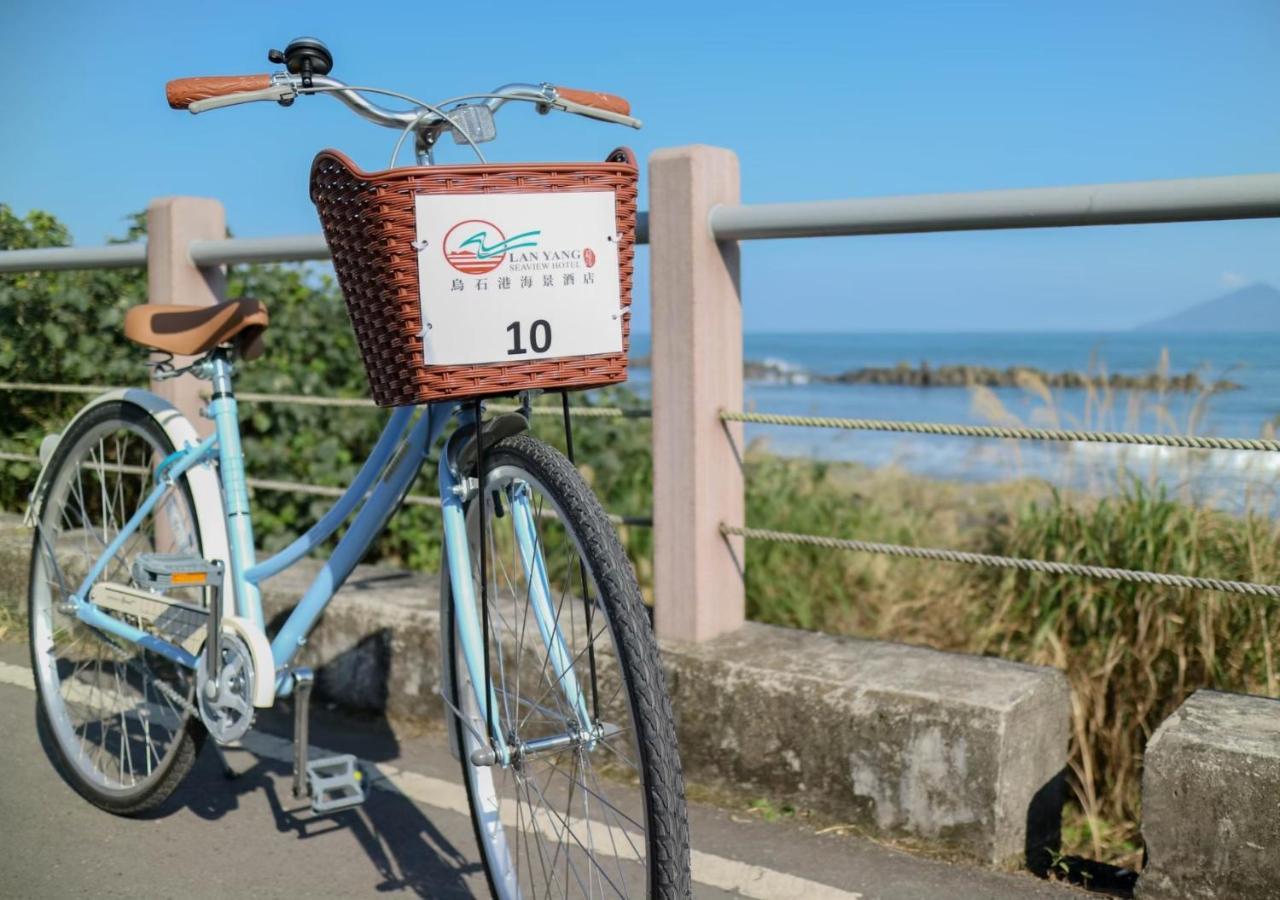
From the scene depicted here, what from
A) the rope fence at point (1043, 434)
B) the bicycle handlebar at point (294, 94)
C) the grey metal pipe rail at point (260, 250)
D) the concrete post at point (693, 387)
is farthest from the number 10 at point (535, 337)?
the grey metal pipe rail at point (260, 250)

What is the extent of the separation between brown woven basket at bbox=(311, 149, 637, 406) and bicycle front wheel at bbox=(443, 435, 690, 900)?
18cm

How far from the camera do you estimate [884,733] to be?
10.5 feet

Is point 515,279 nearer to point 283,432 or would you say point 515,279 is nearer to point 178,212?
point 178,212

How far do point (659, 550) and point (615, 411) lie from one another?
19.2 inches

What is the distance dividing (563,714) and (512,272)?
0.85 meters

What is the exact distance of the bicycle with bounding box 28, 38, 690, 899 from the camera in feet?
7.88

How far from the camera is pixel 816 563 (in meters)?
6.41

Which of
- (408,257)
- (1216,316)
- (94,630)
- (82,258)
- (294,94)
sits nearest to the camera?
(408,257)

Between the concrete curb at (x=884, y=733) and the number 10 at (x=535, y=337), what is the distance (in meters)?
1.38

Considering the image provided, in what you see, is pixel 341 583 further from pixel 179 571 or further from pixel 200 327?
pixel 200 327

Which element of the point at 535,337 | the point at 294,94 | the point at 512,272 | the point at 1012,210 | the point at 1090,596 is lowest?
the point at 1090,596

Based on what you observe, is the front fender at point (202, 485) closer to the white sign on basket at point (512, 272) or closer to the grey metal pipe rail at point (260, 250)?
the grey metal pipe rail at point (260, 250)

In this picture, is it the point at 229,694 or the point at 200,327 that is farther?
the point at 200,327

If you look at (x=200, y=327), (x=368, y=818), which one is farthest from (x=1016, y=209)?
(x=368, y=818)
